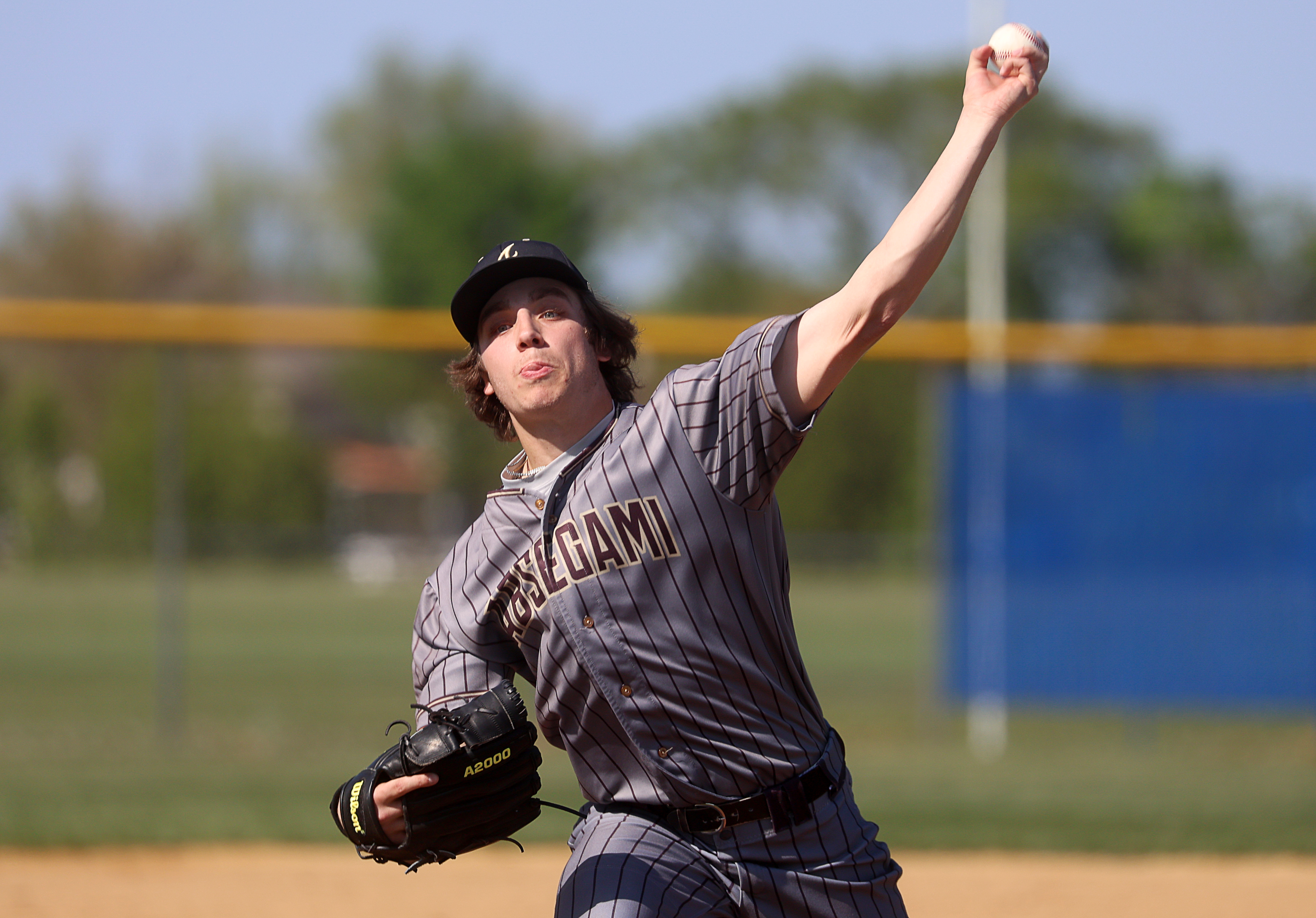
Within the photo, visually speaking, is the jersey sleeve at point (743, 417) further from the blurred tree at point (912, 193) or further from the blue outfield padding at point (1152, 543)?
the blurred tree at point (912, 193)

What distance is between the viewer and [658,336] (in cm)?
947

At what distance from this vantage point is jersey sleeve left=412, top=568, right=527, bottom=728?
2.68m

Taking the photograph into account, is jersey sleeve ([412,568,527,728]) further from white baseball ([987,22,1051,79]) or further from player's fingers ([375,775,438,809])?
white baseball ([987,22,1051,79])

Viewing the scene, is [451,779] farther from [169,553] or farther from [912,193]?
[912,193]

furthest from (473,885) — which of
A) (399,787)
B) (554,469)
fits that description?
(554,469)

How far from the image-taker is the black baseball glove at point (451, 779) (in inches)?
98.0

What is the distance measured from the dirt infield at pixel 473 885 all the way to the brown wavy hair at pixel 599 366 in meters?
2.65

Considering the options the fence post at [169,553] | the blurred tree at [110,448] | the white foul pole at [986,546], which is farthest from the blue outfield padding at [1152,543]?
the blurred tree at [110,448]

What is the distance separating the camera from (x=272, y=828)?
21.2 feet

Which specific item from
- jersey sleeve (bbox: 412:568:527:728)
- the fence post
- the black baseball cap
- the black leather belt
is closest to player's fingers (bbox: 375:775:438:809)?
jersey sleeve (bbox: 412:568:527:728)

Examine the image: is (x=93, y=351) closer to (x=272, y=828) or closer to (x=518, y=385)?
(x=272, y=828)

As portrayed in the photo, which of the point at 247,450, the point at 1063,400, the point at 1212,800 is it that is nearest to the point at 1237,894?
the point at 1212,800

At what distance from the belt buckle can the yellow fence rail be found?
21.8 ft

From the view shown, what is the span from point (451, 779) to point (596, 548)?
475mm
